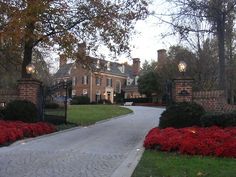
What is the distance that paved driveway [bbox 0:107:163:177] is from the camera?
33.2 ft

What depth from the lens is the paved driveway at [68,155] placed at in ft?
33.2

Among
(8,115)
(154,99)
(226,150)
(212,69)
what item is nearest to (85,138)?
(8,115)

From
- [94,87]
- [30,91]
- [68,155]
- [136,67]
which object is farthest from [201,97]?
[136,67]

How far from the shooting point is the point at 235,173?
943 centimetres

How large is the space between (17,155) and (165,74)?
44.7m

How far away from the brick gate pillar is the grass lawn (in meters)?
7.04

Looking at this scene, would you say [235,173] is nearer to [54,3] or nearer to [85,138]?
[85,138]

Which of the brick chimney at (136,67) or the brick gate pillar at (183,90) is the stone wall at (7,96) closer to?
the brick gate pillar at (183,90)

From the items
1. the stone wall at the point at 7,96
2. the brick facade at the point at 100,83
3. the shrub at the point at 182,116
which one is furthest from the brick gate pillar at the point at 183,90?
the brick facade at the point at 100,83

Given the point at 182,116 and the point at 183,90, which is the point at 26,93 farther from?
the point at 182,116

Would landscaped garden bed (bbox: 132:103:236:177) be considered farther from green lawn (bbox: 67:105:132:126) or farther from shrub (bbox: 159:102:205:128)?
green lawn (bbox: 67:105:132:126)

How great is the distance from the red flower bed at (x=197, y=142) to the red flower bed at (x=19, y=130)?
15.3ft

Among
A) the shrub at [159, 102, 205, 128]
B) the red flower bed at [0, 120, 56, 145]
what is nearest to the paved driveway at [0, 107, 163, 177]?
the red flower bed at [0, 120, 56, 145]

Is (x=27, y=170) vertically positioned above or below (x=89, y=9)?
below
